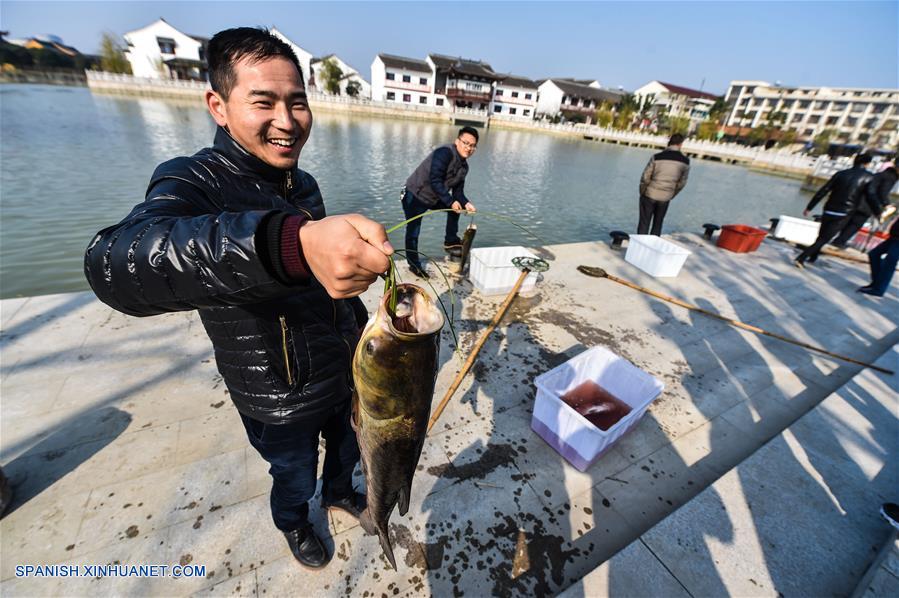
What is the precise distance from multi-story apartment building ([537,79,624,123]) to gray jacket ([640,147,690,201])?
7411 centimetres

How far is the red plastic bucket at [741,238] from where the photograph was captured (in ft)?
32.9

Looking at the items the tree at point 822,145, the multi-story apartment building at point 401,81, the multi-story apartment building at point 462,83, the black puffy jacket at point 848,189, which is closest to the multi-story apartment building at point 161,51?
the multi-story apartment building at point 401,81

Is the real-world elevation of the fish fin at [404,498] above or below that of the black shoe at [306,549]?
above

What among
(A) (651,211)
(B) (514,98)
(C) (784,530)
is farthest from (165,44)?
(C) (784,530)

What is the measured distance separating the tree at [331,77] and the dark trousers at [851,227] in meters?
65.4

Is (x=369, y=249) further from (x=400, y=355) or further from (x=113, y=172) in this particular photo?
(x=113, y=172)

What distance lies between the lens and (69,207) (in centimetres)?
1181

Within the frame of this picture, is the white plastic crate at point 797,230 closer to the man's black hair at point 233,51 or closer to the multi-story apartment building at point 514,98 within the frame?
the man's black hair at point 233,51

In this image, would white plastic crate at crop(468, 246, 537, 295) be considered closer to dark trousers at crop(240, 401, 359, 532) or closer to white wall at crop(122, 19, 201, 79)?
dark trousers at crop(240, 401, 359, 532)

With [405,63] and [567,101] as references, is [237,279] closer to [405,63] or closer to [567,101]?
[405,63]

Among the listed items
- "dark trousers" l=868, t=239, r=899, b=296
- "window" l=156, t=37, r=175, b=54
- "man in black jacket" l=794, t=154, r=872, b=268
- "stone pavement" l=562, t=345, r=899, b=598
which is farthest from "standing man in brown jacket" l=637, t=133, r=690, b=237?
"window" l=156, t=37, r=175, b=54

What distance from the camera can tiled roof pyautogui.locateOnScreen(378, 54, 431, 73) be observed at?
6069 cm

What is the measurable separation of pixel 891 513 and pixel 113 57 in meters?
88.3

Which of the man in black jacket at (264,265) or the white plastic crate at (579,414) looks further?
the white plastic crate at (579,414)
